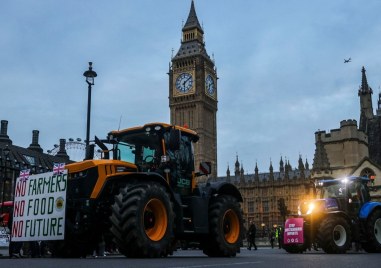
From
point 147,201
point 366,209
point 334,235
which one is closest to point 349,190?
point 366,209

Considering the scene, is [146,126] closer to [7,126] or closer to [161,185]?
[161,185]

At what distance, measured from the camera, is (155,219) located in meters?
9.63

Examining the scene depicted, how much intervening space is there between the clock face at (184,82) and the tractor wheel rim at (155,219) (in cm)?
10272

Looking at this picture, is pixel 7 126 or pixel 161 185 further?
pixel 7 126

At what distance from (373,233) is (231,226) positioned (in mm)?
6003

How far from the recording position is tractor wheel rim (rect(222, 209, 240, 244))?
465 inches

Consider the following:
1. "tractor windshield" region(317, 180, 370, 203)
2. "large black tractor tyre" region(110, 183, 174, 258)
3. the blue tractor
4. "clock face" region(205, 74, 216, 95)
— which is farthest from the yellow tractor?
"clock face" region(205, 74, 216, 95)

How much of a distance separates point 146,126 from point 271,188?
86.8 meters

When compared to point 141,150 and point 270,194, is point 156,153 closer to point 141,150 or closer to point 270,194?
point 141,150

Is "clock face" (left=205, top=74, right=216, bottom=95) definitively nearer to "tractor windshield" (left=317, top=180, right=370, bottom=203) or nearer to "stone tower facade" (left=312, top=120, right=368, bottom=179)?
"stone tower facade" (left=312, top=120, right=368, bottom=179)

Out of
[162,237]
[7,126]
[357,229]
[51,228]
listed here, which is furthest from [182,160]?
[7,126]

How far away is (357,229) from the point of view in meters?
15.6

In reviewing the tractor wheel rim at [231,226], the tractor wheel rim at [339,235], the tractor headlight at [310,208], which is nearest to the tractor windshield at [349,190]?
the tractor headlight at [310,208]

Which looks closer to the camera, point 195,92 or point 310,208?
point 310,208
